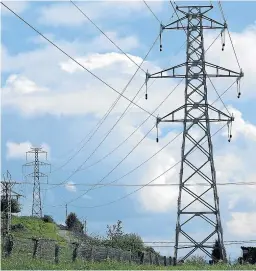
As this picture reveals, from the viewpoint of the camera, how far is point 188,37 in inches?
1887

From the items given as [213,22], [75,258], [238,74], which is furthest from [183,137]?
[75,258]

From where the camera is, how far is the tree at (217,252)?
45.3 meters

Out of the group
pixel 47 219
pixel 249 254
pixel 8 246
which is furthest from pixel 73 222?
pixel 8 246

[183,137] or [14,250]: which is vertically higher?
[183,137]

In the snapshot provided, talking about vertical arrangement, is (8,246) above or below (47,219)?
below

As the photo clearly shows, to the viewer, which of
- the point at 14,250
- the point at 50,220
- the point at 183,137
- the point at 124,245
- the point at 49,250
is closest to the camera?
the point at 14,250

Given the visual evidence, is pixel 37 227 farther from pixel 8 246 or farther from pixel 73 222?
pixel 8 246

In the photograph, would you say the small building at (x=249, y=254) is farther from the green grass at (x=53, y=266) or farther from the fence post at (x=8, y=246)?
the fence post at (x=8, y=246)

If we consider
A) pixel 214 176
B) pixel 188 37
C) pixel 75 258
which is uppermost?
pixel 188 37

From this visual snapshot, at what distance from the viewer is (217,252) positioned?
4638 cm

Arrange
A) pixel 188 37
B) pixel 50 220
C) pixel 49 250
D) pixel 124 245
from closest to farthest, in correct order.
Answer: pixel 49 250
pixel 188 37
pixel 124 245
pixel 50 220

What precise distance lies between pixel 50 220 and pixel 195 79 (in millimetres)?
48854

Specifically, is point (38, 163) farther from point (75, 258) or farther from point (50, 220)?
point (75, 258)

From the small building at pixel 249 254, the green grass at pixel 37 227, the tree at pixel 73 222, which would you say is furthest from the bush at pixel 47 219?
the small building at pixel 249 254
